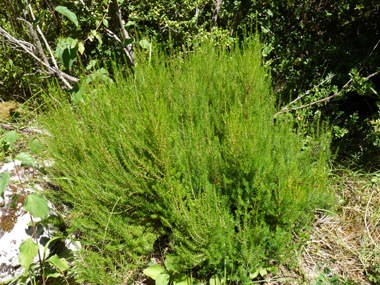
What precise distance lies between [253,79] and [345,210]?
1.20 meters

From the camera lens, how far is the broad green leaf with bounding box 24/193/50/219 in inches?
53.4

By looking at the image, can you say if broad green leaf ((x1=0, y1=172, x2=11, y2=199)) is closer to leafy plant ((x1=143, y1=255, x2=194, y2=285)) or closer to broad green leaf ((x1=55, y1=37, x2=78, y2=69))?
leafy plant ((x1=143, y1=255, x2=194, y2=285))

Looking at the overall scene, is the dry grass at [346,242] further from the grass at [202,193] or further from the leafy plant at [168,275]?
the leafy plant at [168,275]

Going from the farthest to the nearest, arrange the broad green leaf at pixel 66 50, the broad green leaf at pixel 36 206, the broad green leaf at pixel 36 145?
the broad green leaf at pixel 66 50 < the broad green leaf at pixel 36 145 < the broad green leaf at pixel 36 206

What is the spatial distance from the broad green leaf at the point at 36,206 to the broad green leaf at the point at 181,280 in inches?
31.1

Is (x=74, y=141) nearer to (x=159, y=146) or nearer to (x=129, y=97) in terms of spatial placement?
(x=129, y=97)

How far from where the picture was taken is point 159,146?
146cm

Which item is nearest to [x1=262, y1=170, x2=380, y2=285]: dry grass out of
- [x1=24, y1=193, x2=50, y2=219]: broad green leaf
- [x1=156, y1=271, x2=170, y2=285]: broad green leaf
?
[x1=156, y1=271, x2=170, y2=285]: broad green leaf

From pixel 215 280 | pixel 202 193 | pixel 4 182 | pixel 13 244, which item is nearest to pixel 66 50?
pixel 4 182

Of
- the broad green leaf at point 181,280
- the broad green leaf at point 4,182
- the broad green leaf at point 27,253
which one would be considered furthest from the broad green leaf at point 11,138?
the broad green leaf at point 181,280

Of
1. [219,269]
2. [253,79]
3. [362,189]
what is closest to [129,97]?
[253,79]

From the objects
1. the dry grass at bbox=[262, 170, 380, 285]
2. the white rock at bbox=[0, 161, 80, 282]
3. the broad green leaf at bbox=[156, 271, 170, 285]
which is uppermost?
the white rock at bbox=[0, 161, 80, 282]

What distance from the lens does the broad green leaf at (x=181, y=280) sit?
1540mm

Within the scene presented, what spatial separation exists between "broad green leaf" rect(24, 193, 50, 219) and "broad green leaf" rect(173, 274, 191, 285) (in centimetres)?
79
